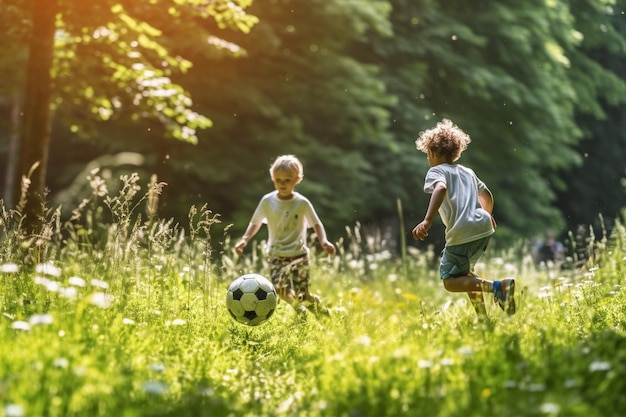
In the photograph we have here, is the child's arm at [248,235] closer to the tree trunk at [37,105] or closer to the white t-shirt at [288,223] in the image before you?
the white t-shirt at [288,223]

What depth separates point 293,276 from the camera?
814 centimetres

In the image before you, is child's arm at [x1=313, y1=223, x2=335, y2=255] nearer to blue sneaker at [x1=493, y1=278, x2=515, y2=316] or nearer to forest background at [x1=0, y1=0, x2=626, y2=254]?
blue sneaker at [x1=493, y1=278, x2=515, y2=316]

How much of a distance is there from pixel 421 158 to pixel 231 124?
3961mm

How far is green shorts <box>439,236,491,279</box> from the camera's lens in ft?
24.9

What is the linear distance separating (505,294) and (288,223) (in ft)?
6.98

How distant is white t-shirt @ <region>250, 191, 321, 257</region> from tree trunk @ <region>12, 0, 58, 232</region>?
305 centimetres

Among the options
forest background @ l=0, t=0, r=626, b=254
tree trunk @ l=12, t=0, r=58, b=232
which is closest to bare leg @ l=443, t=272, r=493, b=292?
forest background @ l=0, t=0, r=626, b=254

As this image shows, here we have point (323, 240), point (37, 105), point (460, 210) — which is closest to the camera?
point (460, 210)

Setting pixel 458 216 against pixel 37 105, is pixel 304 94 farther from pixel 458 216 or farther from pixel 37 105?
pixel 458 216

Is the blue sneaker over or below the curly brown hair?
below

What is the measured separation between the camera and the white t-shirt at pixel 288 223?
8.23 meters

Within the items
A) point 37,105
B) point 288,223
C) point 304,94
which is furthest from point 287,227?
point 304,94

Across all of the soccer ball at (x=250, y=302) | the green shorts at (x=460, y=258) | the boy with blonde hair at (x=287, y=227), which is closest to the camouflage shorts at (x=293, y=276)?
the boy with blonde hair at (x=287, y=227)

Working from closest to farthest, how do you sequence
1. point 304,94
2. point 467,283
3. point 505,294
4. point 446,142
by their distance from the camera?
point 505,294 → point 467,283 → point 446,142 → point 304,94
